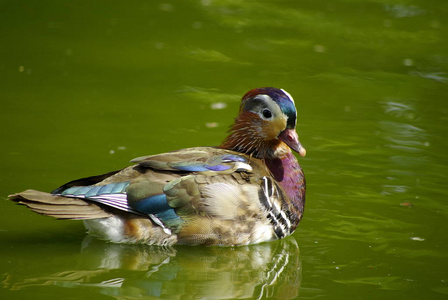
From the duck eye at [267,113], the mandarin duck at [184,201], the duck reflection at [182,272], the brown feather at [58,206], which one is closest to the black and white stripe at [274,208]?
the mandarin duck at [184,201]

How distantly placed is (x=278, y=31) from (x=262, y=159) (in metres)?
Result: 5.40

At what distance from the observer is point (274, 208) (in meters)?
6.47

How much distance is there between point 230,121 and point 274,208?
8.42 ft

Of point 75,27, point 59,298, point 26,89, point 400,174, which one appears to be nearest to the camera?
point 59,298

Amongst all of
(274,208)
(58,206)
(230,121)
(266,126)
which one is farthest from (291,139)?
(230,121)

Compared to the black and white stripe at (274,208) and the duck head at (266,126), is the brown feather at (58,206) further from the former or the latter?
the duck head at (266,126)

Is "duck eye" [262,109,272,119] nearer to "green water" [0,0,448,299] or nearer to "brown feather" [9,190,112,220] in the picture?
"green water" [0,0,448,299]

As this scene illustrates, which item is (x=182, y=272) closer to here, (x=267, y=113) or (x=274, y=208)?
(x=274, y=208)

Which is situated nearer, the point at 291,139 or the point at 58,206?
the point at 58,206

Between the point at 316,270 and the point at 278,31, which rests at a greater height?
the point at 278,31

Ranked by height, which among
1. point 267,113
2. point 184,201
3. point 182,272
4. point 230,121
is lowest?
point 182,272

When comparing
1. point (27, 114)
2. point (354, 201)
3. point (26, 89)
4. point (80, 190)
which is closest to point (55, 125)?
point (27, 114)

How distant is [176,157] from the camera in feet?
21.0

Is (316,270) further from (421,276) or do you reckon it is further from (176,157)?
(176,157)
